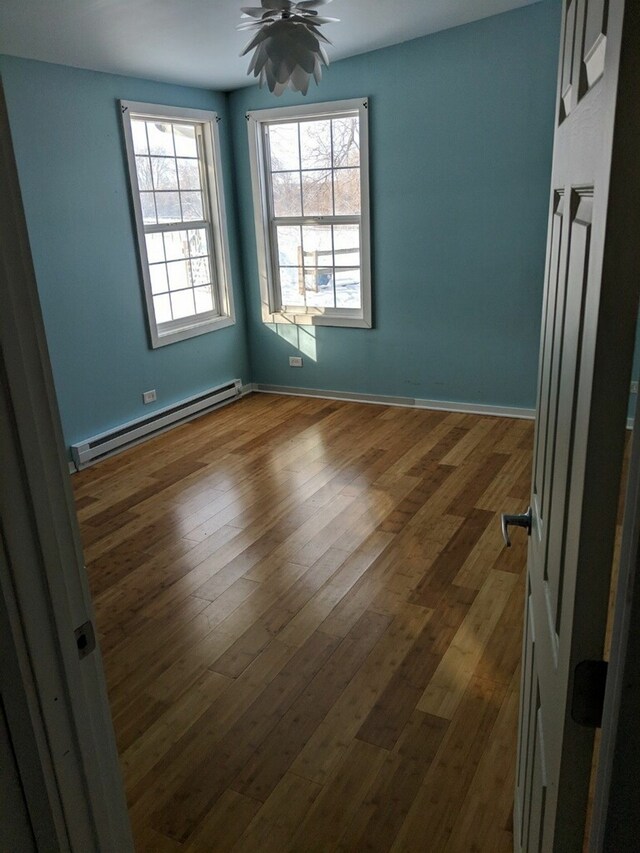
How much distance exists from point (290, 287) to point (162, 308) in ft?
3.89

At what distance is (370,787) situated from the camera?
6.43 ft

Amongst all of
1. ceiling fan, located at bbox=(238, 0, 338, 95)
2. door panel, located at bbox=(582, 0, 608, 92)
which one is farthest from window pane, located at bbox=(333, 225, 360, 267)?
door panel, located at bbox=(582, 0, 608, 92)

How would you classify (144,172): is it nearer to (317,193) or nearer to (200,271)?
(200,271)

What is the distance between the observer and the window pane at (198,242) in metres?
5.40

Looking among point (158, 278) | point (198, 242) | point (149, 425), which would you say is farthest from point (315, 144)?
point (149, 425)

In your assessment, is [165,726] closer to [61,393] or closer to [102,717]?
[102,717]

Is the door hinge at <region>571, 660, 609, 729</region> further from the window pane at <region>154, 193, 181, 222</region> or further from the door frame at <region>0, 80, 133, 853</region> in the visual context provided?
the window pane at <region>154, 193, 181, 222</region>

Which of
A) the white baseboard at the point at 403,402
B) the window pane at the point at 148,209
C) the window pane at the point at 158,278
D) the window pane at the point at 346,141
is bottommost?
the white baseboard at the point at 403,402

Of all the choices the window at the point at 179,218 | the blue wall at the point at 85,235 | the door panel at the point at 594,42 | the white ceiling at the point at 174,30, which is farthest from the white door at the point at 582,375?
the window at the point at 179,218

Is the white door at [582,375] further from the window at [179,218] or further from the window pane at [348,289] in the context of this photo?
the window pane at [348,289]

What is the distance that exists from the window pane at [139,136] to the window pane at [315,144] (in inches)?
49.2

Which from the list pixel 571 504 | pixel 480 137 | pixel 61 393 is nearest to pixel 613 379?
pixel 571 504

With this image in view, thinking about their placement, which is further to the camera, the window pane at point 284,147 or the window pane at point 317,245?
the window pane at point 317,245

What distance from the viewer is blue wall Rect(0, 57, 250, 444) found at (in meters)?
3.99
